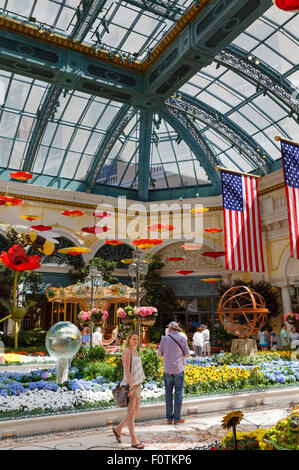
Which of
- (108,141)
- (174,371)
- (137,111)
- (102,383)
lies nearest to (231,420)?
(174,371)

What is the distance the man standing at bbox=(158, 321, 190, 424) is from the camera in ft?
21.3

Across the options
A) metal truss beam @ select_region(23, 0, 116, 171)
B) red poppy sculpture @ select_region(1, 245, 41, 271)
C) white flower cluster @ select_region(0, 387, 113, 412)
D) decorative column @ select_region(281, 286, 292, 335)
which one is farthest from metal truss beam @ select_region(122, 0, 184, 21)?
decorative column @ select_region(281, 286, 292, 335)

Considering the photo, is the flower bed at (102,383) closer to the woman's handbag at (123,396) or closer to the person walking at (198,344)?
the woman's handbag at (123,396)

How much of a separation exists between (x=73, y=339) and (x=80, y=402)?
116 centimetres

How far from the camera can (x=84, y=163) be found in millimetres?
23672

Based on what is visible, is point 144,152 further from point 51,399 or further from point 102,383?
point 51,399

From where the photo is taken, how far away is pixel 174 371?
6578 millimetres

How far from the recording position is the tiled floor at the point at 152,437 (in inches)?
205

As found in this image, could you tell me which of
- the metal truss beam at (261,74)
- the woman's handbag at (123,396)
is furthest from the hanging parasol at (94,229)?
the woman's handbag at (123,396)

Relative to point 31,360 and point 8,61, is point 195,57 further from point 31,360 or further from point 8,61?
point 31,360

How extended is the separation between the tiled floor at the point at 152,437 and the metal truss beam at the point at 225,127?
16381 mm

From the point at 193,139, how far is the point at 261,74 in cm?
595

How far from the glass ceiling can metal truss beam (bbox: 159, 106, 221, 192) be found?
0.49 metres

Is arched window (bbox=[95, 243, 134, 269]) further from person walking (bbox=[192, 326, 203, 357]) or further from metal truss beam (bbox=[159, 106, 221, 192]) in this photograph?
person walking (bbox=[192, 326, 203, 357])
